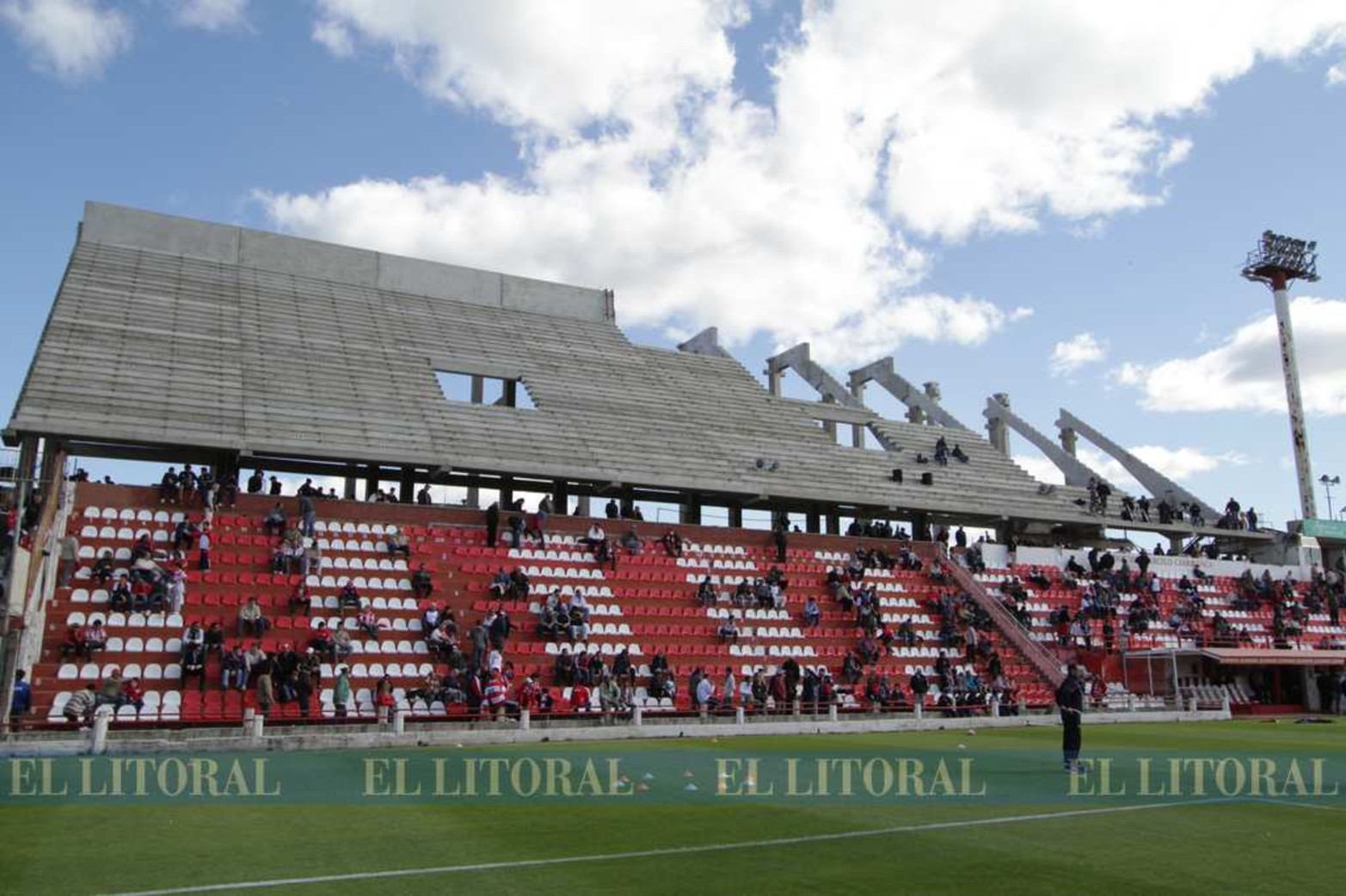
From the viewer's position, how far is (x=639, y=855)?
8945mm

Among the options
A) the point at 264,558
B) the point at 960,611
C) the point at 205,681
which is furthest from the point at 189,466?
the point at 960,611

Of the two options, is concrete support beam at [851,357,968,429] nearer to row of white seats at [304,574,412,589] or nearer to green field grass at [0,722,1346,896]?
row of white seats at [304,574,412,589]

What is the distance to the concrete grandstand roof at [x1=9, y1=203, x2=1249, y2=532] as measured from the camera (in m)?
30.9

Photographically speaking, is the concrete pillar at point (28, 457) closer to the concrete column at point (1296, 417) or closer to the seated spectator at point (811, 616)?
the seated spectator at point (811, 616)

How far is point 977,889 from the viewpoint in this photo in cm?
762

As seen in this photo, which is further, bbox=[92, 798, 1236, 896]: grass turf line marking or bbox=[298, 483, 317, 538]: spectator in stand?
bbox=[298, 483, 317, 538]: spectator in stand

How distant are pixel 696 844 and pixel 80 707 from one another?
1562 cm

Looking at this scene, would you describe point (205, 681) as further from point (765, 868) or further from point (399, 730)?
point (765, 868)

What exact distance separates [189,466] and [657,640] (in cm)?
1350

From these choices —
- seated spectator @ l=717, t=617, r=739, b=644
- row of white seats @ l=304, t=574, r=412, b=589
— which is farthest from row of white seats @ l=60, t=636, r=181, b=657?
seated spectator @ l=717, t=617, r=739, b=644

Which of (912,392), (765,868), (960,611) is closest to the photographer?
(765,868)

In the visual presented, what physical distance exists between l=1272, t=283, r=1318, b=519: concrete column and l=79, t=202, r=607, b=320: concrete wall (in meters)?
36.4

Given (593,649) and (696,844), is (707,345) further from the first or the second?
(696,844)

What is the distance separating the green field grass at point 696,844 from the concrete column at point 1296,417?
1960 inches
